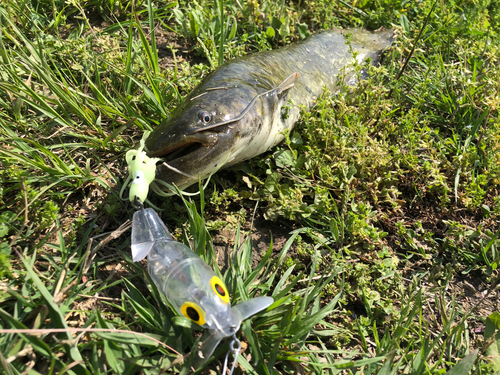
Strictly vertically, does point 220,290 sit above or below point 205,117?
below

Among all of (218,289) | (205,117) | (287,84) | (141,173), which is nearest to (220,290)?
(218,289)

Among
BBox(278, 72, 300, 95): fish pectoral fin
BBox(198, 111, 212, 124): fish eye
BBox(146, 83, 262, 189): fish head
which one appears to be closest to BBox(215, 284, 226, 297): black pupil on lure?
BBox(146, 83, 262, 189): fish head

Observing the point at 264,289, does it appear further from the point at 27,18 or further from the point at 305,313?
the point at 27,18

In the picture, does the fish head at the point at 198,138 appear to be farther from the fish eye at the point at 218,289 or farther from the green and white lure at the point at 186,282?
the fish eye at the point at 218,289

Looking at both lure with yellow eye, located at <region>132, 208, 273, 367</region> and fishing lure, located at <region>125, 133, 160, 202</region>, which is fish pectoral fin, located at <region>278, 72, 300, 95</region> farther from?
lure with yellow eye, located at <region>132, 208, 273, 367</region>

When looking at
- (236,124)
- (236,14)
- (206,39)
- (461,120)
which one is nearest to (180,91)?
(206,39)

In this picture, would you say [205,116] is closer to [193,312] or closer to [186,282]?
[186,282]
